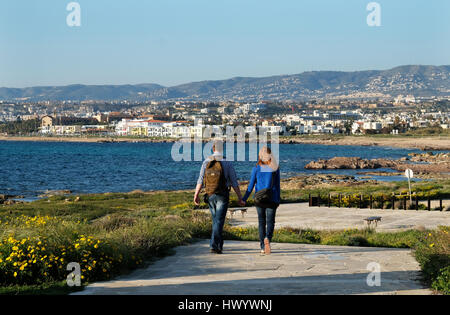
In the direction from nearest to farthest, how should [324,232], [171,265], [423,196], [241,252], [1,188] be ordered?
[171,265]
[241,252]
[324,232]
[423,196]
[1,188]

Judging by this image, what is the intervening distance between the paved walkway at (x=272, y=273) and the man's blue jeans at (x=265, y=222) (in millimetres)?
314

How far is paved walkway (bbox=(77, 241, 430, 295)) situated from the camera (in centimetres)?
748

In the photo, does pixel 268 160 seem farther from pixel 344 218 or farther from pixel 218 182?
pixel 344 218

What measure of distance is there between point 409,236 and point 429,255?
12.9ft

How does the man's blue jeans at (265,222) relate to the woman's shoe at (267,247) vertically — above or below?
above

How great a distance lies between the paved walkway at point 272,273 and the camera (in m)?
7.48

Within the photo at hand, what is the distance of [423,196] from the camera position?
25.0 metres

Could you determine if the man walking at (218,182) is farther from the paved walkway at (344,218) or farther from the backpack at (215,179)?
the paved walkway at (344,218)

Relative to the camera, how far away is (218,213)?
383 inches

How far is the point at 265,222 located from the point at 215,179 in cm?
112

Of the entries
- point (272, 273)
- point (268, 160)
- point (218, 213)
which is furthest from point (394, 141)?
point (272, 273)

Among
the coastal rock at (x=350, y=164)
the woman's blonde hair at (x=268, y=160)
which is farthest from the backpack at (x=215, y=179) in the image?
the coastal rock at (x=350, y=164)
